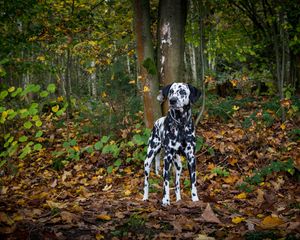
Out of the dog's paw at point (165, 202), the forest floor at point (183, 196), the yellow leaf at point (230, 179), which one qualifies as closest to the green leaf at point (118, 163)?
the forest floor at point (183, 196)

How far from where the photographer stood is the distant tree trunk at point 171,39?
8.20 metres

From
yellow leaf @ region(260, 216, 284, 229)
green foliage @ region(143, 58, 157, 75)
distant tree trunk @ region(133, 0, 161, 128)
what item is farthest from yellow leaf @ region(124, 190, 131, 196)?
yellow leaf @ region(260, 216, 284, 229)

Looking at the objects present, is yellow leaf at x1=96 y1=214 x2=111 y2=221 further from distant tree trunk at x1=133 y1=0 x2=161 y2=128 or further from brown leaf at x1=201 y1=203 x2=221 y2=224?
distant tree trunk at x1=133 y1=0 x2=161 y2=128

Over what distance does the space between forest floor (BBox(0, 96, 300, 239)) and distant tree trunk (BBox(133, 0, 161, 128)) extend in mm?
1523

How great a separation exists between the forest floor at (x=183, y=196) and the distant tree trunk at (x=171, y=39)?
1962 millimetres

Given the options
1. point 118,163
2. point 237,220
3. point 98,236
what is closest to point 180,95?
point 237,220

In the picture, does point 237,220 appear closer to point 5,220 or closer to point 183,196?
point 183,196

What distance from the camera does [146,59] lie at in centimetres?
834

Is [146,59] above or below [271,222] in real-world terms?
above

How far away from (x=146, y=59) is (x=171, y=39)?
702mm

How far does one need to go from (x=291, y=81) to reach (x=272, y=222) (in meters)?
10.5

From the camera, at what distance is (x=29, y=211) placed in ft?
14.9

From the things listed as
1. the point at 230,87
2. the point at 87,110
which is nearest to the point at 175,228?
the point at 87,110

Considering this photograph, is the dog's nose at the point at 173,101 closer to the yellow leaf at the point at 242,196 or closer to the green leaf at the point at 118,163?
the yellow leaf at the point at 242,196
